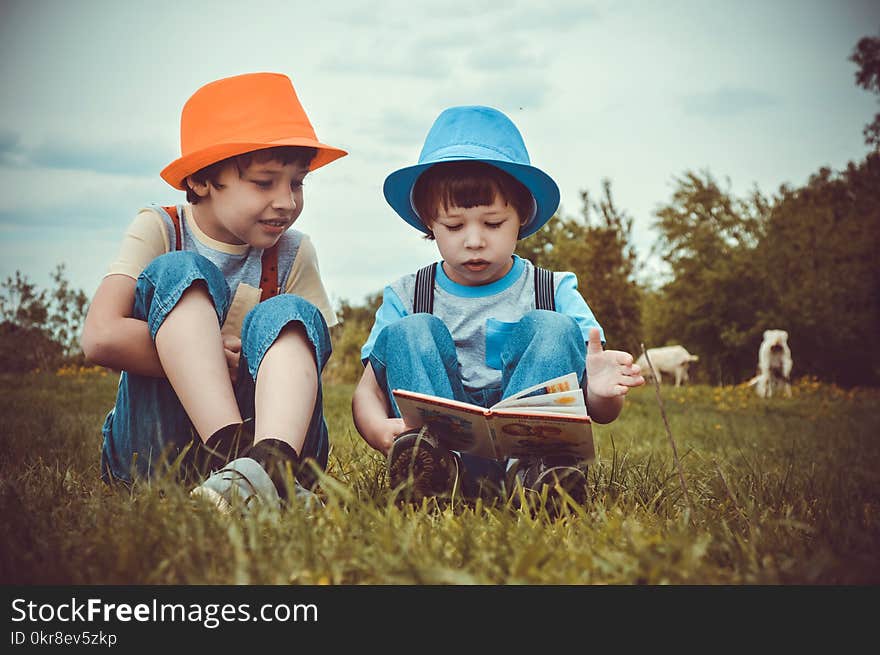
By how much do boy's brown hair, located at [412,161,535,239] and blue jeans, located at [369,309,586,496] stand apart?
1.42 feet

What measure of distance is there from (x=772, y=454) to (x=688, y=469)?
1640mm

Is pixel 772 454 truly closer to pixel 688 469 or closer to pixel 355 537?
pixel 688 469

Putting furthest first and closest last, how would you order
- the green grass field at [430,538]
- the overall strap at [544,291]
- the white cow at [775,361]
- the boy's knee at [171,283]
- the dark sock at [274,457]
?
the white cow at [775,361] < the overall strap at [544,291] < the boy's knee at [171,283] < the dark sock at [274,457] < the green grass field at [430,538]

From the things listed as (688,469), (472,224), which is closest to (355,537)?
(472,224)

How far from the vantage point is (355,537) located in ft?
5.05

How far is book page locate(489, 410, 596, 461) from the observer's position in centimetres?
184

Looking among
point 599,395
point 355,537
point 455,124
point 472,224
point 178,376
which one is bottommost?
point 355,537

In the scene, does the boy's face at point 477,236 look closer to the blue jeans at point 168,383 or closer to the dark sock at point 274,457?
the blue jeans at point 168,383

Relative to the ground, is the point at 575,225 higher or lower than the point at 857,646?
higher

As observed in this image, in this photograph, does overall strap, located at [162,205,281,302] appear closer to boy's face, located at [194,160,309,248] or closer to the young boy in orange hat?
the young boy in orange hat

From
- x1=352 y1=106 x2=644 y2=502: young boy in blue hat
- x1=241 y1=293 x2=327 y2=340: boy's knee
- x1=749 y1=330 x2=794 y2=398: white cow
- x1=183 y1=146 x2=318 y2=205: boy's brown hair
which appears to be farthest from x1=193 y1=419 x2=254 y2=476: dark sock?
x1=749 y1=330 x2=794 y2=398: white cow

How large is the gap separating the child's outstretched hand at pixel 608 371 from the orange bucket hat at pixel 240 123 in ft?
3.34

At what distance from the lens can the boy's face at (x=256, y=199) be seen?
7.68ft

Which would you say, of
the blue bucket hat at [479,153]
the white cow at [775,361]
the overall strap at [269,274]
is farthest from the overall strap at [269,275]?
the white cow at [775,361]
